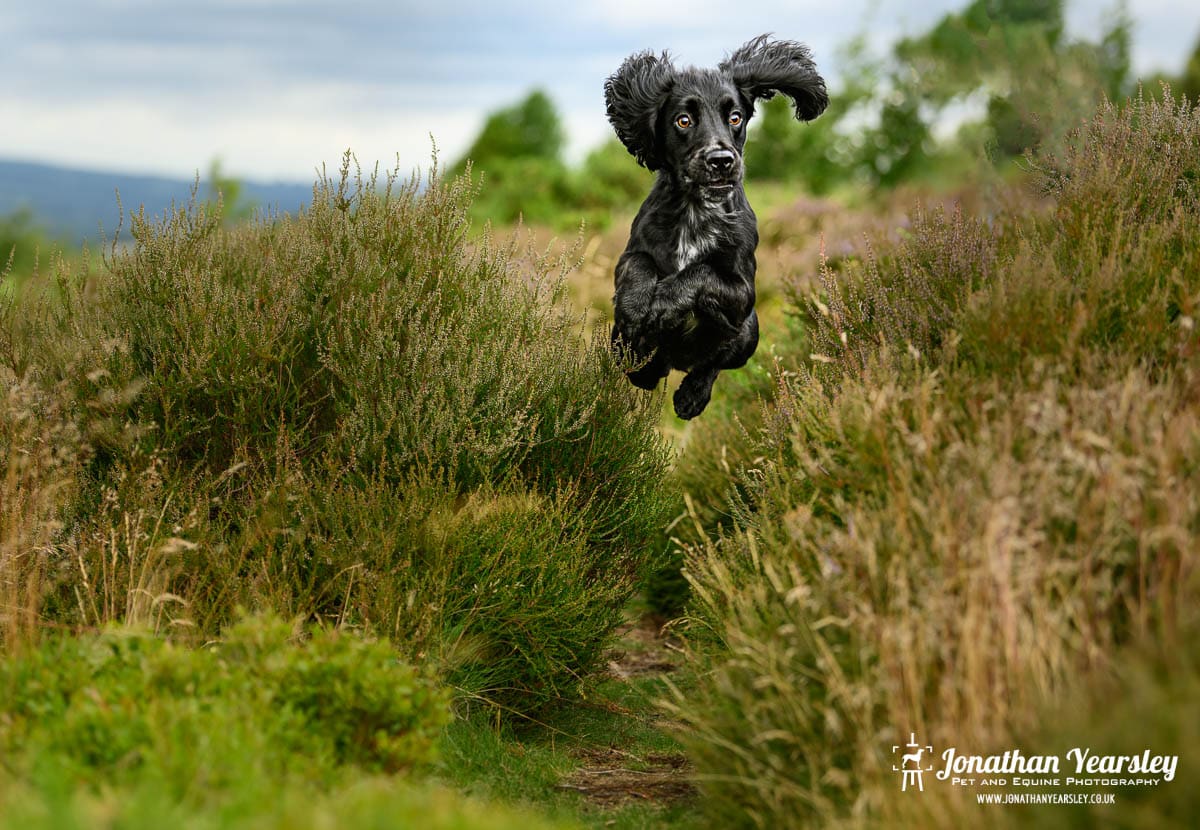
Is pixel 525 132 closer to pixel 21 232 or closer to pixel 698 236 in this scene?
pixel 21 232

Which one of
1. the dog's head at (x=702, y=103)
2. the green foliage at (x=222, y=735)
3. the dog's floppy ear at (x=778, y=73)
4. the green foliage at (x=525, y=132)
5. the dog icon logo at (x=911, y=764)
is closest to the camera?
the green foliage at (x=222, y=735)

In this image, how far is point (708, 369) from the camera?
625cm

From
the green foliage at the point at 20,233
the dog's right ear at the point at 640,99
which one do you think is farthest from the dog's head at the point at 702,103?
the green foliage at the point at 20,233

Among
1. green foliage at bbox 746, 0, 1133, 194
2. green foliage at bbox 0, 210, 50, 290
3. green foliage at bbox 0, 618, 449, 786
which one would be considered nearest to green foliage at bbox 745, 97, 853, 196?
green foliage at bbox 746, 0, 1133, 194

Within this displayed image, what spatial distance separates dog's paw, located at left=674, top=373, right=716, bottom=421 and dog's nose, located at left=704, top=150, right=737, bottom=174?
1198 millimetres

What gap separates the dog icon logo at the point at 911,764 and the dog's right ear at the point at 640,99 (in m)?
3.49

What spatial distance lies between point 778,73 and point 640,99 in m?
0.81

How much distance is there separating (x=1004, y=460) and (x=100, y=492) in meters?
4.35

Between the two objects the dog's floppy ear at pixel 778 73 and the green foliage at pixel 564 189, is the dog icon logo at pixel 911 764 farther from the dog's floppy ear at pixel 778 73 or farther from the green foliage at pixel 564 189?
the green foliage at pixel 564 189

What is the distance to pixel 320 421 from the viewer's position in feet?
20.2

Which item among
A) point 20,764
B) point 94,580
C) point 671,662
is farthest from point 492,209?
point 20,764

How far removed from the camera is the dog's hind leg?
6.16m

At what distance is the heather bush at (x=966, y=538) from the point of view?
3594 mm

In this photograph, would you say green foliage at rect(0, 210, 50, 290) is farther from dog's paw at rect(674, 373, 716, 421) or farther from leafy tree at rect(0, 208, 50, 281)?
dog's paw at rect(674, 373, 716, 421)
